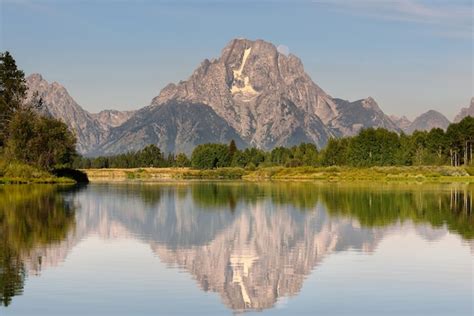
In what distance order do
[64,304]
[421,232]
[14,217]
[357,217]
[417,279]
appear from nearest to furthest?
[64,304]
[417,279]
[421,232]
[14,217]
[357,217]

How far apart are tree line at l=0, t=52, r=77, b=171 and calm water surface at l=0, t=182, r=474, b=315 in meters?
71.0

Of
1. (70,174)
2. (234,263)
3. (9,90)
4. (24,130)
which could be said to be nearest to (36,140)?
(24,130)

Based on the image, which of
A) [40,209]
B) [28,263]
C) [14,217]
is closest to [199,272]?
[28,263]

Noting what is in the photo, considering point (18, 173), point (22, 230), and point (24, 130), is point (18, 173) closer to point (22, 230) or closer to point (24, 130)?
point (24, 130)

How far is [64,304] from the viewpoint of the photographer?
25594mm

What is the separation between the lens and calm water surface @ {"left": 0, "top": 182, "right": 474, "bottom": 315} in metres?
26.0

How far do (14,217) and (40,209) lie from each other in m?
9.61

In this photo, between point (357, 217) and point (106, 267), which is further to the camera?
point (357, 217)

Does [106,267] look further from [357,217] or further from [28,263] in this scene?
[357,217]

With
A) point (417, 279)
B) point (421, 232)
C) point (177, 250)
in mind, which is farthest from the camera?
point (421, 232)

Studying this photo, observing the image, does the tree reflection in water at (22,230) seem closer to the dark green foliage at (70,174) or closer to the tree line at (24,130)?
the tree line at (24,130)

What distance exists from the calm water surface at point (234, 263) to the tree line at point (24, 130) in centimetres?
7104

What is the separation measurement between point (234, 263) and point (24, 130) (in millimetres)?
106130

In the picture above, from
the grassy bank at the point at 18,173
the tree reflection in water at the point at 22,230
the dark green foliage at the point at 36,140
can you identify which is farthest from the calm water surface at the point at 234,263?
the dark green foliage at the point at 36,140
